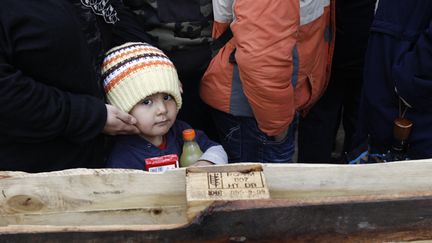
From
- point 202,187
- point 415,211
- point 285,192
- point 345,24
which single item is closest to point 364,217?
point 415,211

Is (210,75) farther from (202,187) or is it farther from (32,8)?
(202,187)

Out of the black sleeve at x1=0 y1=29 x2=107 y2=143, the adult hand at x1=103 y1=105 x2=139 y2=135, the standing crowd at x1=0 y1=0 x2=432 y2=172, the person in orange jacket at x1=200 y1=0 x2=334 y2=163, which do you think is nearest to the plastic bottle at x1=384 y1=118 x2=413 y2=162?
the standing crowd at x1=0 y1=0 x2=432 y2=172

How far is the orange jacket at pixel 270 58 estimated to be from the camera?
1670 millimetres

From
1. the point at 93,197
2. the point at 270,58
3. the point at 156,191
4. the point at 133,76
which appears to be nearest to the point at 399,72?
the point at 270,58

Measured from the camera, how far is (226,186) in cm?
98

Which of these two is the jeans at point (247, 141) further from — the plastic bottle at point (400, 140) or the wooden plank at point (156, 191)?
the wooden plank at point (156, 191)

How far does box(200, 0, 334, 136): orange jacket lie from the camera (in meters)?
1.67

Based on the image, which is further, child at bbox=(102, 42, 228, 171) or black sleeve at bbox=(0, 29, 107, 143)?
child at bbox=(102, 42, 228, 171)

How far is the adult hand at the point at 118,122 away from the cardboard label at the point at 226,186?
1.91ft

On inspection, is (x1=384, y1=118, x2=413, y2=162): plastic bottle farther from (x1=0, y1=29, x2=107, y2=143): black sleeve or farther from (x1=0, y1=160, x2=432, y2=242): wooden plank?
(x1=0, y1=29, x2=107, y2=143): black sleeve

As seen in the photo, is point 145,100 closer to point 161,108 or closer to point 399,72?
point 161,108

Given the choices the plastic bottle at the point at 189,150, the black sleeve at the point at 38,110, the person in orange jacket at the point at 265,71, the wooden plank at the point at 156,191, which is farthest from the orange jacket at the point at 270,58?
the wooden plank at the point at 156,191

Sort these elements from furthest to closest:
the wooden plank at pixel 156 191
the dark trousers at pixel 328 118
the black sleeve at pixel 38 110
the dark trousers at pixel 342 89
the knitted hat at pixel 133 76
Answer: the dark trousers at pixel 328 118, the dark trousers at pixel 342 89, the knitted hat at pixel 133 76, the black sleeve at pixel 38 110, the wooden plank at pixel 156 191

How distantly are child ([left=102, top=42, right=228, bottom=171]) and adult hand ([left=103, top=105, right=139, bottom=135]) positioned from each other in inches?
2.1
